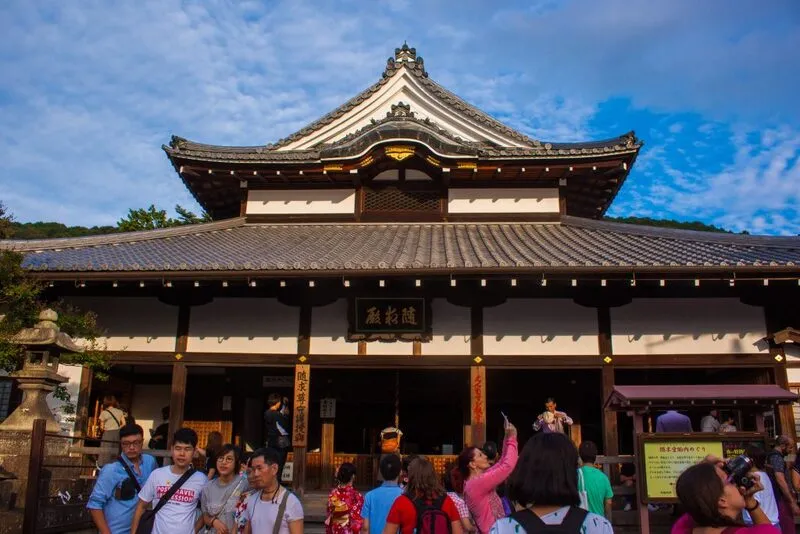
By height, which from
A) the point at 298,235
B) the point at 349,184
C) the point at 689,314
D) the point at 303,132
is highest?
the point at 303,132

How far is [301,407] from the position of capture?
11523 millimetres

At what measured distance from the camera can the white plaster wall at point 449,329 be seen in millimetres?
11633

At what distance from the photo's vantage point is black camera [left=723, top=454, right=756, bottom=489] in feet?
11.5

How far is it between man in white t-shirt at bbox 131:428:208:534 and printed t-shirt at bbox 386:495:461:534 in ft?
6.11

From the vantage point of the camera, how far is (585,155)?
14180 millimetres

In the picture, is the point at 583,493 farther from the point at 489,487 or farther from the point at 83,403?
the point at 83,403

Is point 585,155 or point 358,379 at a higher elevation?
point 585,155

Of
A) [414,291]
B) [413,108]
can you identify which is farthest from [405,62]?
[414,291]

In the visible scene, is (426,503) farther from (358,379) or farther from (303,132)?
(303,132)

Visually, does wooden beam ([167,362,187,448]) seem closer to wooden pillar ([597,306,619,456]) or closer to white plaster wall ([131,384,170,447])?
white plaster wall ([131,384,170,447])

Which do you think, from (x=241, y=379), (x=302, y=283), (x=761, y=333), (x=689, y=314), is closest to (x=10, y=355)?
(x=302, y=283)

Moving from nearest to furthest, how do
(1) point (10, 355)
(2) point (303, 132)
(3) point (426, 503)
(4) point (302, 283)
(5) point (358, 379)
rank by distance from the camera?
(3) point (426, 503) → (1) point (10, 355) → (4) point (302, 283) → (5) point (358, 379) → (2) point (303, 132)

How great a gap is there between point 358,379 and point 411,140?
541cm

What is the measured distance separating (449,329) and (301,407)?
2.95 metres
